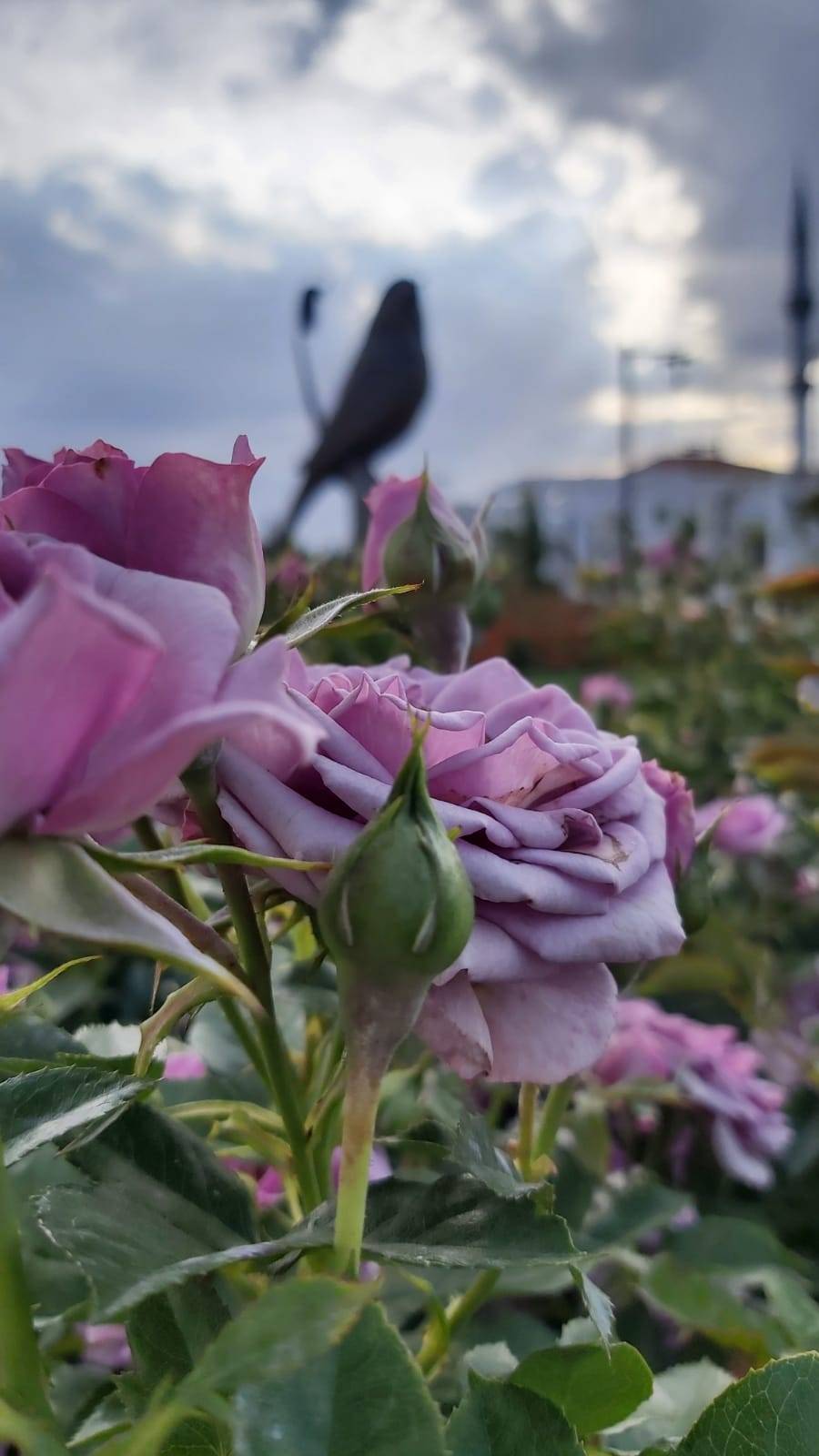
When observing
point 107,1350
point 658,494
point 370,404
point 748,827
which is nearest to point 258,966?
point 107,1350

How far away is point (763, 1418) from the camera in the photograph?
0.25 m

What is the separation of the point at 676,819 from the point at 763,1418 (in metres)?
0.16

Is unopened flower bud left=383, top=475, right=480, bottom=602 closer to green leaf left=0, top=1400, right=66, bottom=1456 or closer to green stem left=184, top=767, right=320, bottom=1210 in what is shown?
green stem left=184, top=767, right=320, bottom=1210

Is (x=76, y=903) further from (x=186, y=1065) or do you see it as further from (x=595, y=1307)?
(x=186, y=1065)

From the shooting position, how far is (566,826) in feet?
0.86

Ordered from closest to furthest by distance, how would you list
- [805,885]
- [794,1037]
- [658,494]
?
[794,1037], [805,885], [658,494]

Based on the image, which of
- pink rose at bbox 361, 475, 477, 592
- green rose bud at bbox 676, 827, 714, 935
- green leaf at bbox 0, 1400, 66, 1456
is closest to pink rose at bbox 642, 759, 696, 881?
green rose bud at bbox 676, 827, 714, 935

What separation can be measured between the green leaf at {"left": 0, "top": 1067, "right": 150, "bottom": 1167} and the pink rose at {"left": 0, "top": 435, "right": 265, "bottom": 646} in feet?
0.31

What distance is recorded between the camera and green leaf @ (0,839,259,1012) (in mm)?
181

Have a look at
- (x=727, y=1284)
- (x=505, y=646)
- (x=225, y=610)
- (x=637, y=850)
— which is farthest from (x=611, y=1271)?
(x=505, y=646)

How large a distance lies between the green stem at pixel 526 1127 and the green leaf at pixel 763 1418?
9 cm

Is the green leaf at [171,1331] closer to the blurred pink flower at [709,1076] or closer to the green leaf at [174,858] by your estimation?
A: the green leaf at [174,858]

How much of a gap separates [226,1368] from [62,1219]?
6cm

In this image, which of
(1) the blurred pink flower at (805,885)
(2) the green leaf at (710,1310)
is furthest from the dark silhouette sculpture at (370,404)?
(2) the green leaf at (710,1310)
